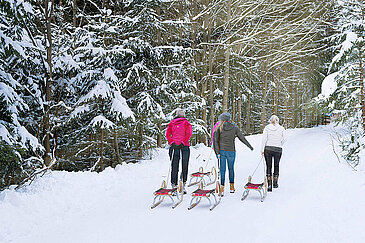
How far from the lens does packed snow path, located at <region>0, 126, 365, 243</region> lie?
15.3 ft

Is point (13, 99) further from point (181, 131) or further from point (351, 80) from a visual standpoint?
point (351, 80)

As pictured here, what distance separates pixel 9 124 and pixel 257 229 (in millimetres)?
6446

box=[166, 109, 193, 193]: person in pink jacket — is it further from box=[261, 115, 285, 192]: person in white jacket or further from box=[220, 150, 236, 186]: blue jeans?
box=[261, 115, 285, 192]: person in white jacket

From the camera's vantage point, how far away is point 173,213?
19.2 feet

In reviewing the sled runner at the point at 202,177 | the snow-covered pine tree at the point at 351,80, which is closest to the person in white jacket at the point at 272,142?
the sled runner at the point at 202,177

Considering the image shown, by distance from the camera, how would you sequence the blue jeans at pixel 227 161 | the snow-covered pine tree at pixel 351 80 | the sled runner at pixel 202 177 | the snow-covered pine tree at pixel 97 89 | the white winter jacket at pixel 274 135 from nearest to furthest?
the blue jeans at pixel 227 161, the white winter jacket at pixel 274 135, the sled runner at pixel 202 177, the snow-covered pine tree at pixel 351 80, the snow-covered pine tree at pixel 97 89

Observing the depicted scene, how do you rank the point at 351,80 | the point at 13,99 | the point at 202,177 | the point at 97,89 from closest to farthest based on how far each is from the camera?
1. the point at 13,99
2. the point at 202,177
3. the point at 97,89
4. the point at 351,80

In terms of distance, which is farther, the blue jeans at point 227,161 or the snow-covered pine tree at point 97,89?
the snow-covered pine tree at point 97,89

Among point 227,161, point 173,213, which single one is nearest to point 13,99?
point 173,213

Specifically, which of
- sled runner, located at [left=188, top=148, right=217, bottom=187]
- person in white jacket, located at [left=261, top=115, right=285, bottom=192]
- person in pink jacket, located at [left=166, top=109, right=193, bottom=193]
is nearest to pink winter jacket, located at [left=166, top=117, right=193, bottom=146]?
person in pink jacket, located at [left=166, top=109, right=193, bottom=193]

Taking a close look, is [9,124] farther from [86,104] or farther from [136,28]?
[136,28]

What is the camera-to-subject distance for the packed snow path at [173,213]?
4.67m

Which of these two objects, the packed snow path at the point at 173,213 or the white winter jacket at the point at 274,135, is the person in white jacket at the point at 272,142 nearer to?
the white winter jacket at the point at 274,135

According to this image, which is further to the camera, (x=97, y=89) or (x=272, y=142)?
(x=97, y=89)
